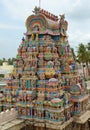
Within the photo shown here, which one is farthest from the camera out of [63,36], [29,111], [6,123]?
[63,36]

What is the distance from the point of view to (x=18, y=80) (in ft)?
44.5

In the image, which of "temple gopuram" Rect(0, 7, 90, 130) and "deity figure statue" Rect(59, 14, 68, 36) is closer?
"temple gopuram" Rect(0, 7, 90, 130)

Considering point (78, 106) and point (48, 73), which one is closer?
point (48, 73)

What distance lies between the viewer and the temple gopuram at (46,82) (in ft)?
40.0

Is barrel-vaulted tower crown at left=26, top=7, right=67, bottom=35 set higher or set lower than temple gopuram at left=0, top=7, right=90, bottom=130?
higher

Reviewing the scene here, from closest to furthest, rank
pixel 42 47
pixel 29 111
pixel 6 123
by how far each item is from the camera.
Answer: pixel 6 123 < pixel 29 111 < pixel 42 47

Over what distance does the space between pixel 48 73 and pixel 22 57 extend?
2.37 meters

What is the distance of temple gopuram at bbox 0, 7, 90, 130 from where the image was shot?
12.2 metres

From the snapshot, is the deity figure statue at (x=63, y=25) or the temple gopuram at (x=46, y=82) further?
the deity figure statue at (x=63, y=25)

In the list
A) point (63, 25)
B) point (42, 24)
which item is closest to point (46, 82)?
point (42, 24)

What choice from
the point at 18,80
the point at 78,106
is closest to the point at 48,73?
the point at 18,80

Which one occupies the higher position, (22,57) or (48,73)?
(22,57)

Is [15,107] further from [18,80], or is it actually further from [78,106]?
[78,106]

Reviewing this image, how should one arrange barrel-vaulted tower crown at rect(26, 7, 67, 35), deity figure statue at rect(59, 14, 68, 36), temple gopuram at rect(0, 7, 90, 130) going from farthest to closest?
deity figure statue at rect(59, 14, 68, 36) → barrel-vaulted tower crown at rect(26, 7, 67, 35) → temple gopuram at rect(0, 7, 90, 130)
